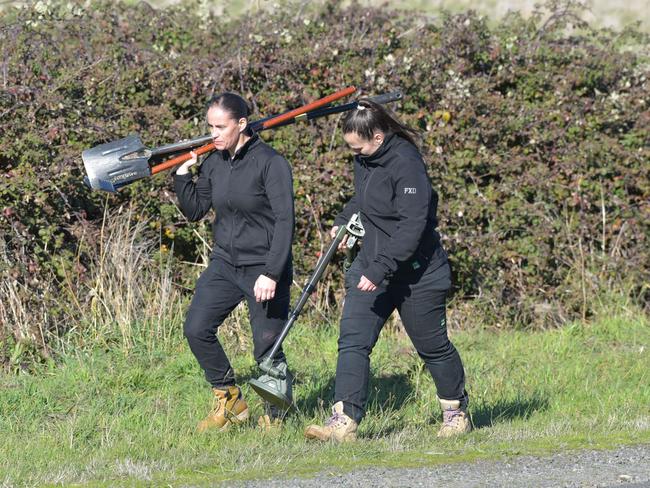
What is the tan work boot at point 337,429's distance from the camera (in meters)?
5.97

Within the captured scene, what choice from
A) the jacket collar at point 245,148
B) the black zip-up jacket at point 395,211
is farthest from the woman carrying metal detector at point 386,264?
the jacket collar at point 245,148

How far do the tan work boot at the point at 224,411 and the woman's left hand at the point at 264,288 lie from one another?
832 mm

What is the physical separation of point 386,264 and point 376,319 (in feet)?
1.43

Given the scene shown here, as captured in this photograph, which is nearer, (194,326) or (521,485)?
(521,485)

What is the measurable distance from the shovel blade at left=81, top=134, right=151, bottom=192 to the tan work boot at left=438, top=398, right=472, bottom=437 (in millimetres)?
2188

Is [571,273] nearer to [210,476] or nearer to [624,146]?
[624,146]

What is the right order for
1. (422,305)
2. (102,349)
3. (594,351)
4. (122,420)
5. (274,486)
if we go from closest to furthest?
(274,486) < (422,305) < (122,420) < (102,349) < (594,351)

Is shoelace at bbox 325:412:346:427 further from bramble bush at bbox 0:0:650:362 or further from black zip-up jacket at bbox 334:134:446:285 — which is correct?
bramble bush at bbox 0:0:650:362

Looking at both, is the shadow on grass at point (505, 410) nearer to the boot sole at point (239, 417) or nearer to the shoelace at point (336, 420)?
the shoelace at point (336, 420)

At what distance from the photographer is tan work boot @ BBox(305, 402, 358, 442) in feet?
19.6

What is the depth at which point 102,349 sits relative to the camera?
8.03 meters

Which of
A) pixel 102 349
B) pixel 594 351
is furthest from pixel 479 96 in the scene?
pixel 102 349

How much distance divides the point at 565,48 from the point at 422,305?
16.9ft

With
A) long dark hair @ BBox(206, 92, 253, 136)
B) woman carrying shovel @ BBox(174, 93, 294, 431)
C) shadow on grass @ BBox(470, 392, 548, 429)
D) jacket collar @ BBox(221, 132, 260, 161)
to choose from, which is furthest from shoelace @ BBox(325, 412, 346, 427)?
long dark hair @ BBox(206, 92, 253, 136)
